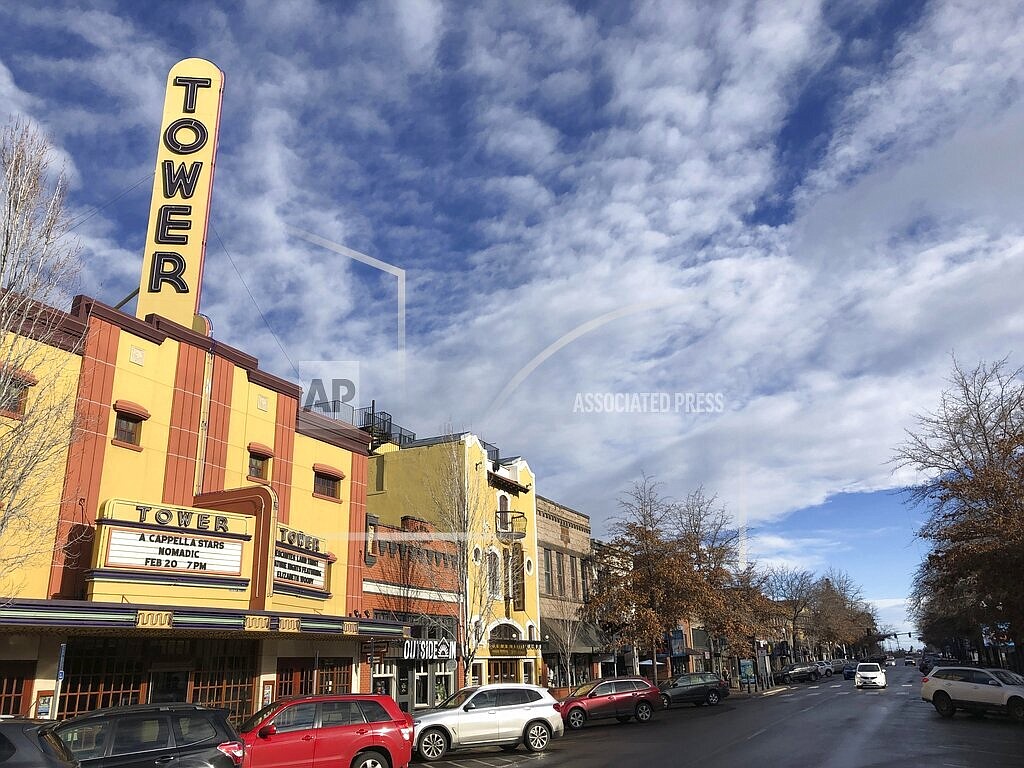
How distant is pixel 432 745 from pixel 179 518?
26.6 ft

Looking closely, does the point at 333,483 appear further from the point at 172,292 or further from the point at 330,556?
the point at 172,292

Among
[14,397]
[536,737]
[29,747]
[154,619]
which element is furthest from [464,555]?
[29,747]

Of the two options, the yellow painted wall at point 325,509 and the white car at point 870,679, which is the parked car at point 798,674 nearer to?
the white car at point 870,679

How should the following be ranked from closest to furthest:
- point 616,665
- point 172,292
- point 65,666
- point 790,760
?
point 790,760, point 65,666, point 172,292, point 616,665

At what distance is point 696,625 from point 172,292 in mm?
49872

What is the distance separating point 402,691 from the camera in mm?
27312

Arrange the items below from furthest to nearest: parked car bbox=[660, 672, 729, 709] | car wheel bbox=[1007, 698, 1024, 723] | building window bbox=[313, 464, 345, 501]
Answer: parked car bbox=[660, 672, 729, 709] → building window bbox=[313, 464, 345, 501] → car wheel bbox=[1007, 698, 1024, 723]

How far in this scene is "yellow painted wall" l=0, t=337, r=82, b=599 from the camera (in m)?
15.5

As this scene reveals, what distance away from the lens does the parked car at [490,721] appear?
59.8ft

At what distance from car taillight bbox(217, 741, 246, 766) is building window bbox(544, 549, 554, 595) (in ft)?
94.4

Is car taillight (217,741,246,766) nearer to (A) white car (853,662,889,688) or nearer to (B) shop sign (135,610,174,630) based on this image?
(B) shop sign (135,610,174,630)

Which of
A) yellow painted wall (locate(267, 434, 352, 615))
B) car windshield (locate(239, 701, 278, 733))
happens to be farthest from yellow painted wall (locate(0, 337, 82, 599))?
yellow painted wall (locate(267, 434, 352, 615))

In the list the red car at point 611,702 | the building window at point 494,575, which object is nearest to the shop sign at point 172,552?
the red car at point 611,702

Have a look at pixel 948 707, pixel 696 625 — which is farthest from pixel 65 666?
pixel 696 625
